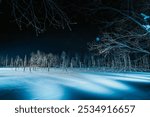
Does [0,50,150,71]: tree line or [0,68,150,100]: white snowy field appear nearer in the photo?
[0,68,150,100]: white snowy field

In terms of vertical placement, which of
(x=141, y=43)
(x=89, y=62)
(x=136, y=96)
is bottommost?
(x=136, y=96)

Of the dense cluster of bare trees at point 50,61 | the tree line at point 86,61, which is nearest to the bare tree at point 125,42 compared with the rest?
the tree line at point 86,61

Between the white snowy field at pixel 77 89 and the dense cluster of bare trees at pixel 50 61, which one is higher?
the dense cluster of bare trees at pixel 50 61

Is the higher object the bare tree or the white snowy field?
the bare tree

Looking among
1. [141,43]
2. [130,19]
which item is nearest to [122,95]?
[141,43]

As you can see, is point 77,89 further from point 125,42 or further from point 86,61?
point 125,42

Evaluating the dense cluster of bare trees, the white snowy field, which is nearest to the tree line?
the dense cluster of bare trees

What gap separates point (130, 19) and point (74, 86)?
10.0 ft

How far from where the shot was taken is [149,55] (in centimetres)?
537

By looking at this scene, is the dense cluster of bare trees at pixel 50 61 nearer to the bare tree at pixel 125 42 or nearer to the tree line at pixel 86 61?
the tree line at pixel 86 61

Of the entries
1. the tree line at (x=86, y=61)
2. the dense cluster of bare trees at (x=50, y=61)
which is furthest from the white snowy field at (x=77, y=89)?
the dense cluster of bare trees at (x=50, y=61)

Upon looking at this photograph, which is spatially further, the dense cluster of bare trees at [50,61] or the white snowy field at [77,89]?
the dense cluster of bare trees at [50,61]

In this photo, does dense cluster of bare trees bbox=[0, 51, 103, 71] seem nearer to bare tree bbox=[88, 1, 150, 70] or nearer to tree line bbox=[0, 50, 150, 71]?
tree line bbox=[0, 50, 150, 71]

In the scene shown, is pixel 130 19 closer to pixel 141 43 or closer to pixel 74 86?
pixel 141 43
